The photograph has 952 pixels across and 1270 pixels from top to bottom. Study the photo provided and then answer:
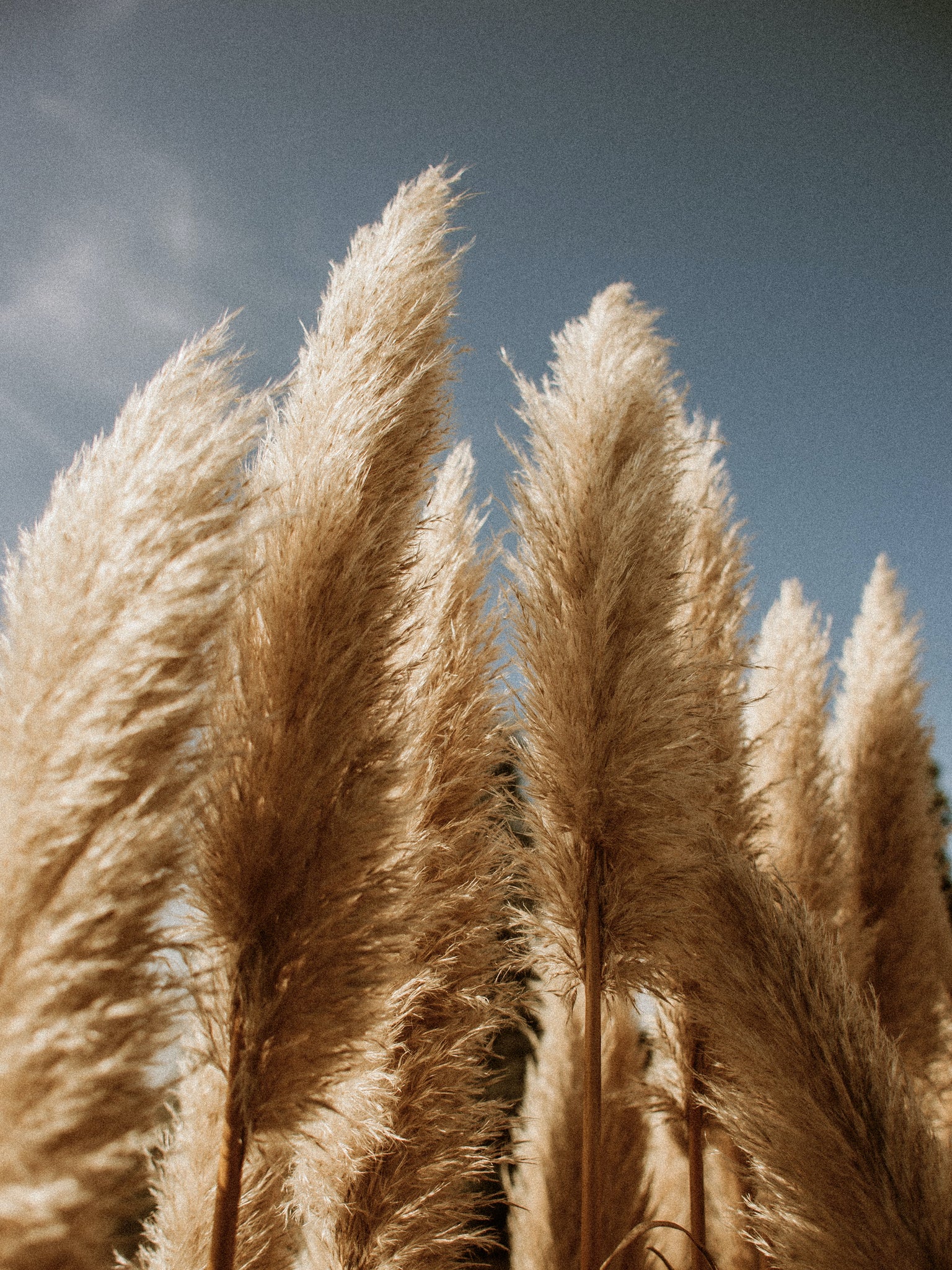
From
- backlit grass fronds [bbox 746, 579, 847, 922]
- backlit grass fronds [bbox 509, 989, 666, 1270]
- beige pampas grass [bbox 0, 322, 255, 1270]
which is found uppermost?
backlit grass fronds [bbox 746, 579, 847, 922]

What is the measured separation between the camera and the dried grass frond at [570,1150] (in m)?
2.24

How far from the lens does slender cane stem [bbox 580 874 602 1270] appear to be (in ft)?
4.56

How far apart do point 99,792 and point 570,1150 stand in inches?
89.0

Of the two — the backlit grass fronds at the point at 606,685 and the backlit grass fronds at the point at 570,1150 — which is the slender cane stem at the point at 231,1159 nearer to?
the backlit grass fronds at the point at 606,685

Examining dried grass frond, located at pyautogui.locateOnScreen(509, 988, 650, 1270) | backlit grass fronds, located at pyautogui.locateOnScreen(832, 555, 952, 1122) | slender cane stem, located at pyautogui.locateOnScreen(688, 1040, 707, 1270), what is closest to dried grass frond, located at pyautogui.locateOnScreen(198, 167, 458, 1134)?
dried grass frond, located at pyautogui.locateOnScreen(509, 988, 650, 1270)

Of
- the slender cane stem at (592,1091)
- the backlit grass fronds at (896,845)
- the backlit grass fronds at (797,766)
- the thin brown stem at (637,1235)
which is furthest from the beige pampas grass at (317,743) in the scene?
the backlit grass fronds at (896,845)

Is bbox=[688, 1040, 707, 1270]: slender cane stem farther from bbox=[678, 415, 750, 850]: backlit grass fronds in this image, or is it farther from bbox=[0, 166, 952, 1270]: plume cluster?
bbox=[678, 415, 750, 850]: backlit grass fronds

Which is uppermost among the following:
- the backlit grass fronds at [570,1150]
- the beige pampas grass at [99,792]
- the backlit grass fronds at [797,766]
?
the backlit grass fronds at [797,766]

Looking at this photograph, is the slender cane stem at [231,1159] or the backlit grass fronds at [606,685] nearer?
the slender cane stem at [231,1159]

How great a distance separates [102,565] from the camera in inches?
37.9

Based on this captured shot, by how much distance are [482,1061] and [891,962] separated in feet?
5.59

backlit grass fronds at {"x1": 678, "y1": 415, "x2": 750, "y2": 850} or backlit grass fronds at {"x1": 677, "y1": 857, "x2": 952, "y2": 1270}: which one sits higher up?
backlit grass fronds at {"x1": 678, "y1": 415, "x2": 750, "y2": 850}

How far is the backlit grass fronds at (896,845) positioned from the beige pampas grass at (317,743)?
2.12 metres

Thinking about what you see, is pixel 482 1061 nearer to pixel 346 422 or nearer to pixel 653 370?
pixel 346 422
